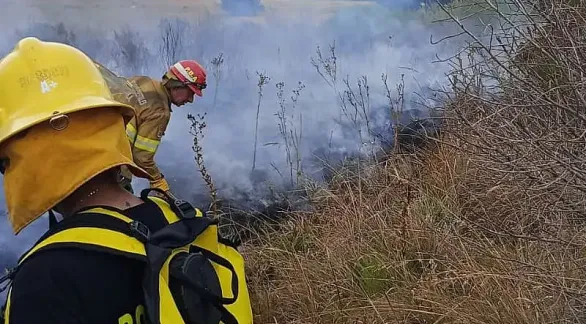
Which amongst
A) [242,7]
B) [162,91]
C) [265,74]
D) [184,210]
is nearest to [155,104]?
[162,91]

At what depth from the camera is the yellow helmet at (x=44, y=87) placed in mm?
1346

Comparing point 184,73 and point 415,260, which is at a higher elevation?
point 184,73

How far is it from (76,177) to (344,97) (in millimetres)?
5458

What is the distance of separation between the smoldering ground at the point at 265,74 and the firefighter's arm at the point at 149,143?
0.65 metres

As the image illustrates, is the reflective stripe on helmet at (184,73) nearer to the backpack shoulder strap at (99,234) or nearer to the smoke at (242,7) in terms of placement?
the smoke at (242,7)

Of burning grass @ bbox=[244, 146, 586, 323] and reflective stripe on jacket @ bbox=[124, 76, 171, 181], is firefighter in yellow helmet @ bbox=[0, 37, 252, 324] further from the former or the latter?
reflective stripe on jacket @ bbox=[124, 76, 171, 181]

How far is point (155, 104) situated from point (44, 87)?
3.68 meters

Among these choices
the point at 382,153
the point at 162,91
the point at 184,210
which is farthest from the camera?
the point at 382,153

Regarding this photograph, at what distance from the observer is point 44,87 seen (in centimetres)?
140

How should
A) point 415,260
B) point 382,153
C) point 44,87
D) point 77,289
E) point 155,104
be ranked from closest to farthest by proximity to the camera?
1. point 77,289
2. point 44,87
3. point 415,260
4. point 155,104
5. point 382,153

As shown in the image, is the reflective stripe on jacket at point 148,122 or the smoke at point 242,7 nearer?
the reflective stripe on jacket at point 148,122

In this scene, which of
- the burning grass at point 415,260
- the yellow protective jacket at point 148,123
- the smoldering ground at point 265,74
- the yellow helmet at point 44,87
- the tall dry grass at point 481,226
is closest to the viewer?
the yellow helmet at point 44,87

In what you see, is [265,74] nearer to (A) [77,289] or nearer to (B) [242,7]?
(B) [242,7]

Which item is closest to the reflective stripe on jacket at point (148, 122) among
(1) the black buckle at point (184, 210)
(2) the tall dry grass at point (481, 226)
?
(2) the tall dry grass at point (481, 226)
